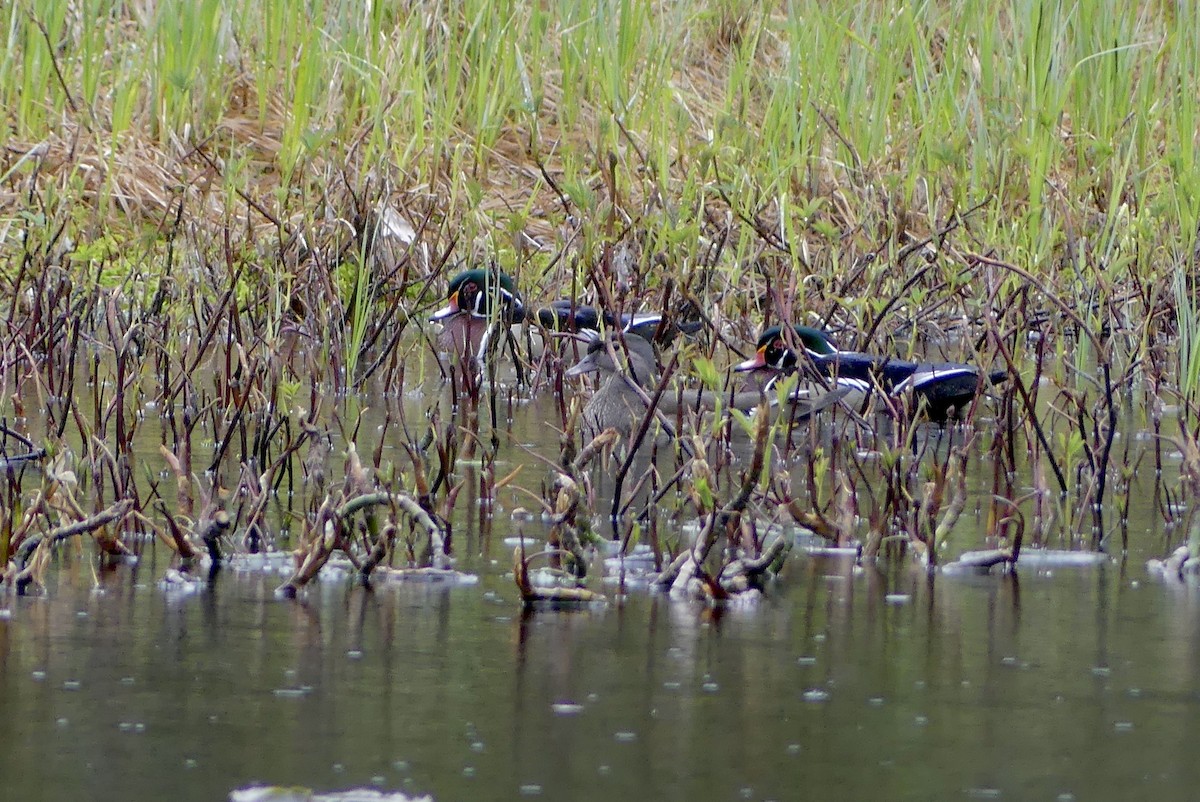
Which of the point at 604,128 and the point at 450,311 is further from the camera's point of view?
the point at 450,311

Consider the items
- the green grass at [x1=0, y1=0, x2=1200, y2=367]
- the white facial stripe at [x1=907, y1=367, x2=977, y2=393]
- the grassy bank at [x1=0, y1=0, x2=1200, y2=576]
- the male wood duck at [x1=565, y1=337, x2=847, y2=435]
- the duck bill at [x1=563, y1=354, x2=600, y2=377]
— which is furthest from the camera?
the green grass at [x1=0, y1=0, x2=1200, y2=367]

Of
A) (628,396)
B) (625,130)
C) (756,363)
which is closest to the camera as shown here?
(756,363)

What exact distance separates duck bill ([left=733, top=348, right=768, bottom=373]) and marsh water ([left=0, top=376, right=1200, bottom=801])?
2746 millimetres

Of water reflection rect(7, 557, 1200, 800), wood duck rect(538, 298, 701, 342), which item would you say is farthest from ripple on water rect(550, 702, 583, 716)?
wood duck rect(538, 298, 701, 342)

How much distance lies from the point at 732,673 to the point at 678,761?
55 centimetres

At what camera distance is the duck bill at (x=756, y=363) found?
7328 millimetres

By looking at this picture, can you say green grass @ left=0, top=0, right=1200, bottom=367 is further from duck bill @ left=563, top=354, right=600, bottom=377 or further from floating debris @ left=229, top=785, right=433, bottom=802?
floating debris @ left=229, top=785, right=433, bottom=802

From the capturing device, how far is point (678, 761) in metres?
3.12

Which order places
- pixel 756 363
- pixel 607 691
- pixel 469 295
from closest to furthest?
pixel 607 691 < pixel 756 363 < pixel 469 295

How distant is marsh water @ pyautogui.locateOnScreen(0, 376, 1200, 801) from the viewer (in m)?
3.03

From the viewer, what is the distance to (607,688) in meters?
3.53

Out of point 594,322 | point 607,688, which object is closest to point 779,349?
point 594,322

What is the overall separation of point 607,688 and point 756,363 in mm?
3941

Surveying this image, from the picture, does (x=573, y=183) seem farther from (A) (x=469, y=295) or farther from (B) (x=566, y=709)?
(B) (x=566, y=709)
